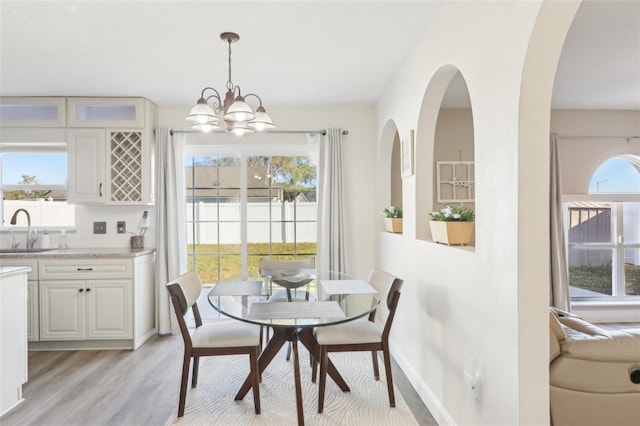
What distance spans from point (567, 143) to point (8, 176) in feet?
21.0

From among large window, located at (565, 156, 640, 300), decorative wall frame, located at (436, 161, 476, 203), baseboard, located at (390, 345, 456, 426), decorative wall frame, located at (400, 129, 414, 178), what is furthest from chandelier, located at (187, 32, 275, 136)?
large window, located at (565, 156, 640, 300)

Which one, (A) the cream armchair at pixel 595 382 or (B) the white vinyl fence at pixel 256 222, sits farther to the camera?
(B) the white vinyl fence at pixel 256 222

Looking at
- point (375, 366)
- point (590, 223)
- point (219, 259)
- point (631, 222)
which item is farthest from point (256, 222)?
point (631, 222)

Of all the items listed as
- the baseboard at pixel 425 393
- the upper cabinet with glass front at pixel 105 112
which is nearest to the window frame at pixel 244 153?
the upper cabinet with glass front at pixel 105 112

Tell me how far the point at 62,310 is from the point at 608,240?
6.07 m

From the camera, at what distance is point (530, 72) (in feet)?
4.77

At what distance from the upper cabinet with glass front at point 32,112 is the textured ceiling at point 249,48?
0.42 ft

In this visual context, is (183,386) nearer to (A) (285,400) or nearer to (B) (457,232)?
(A) (285,400)

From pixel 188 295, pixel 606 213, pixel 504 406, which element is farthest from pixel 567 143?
pixel 188 295

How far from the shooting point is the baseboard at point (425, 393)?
2283 mm

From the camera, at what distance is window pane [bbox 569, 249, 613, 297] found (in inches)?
182

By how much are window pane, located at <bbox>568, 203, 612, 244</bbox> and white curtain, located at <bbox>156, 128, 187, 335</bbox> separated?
4586 millimetres

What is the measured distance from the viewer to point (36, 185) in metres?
4.22

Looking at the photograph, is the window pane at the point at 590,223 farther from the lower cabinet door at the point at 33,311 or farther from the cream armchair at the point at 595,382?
the lower cabinet door at the point at 33,311
